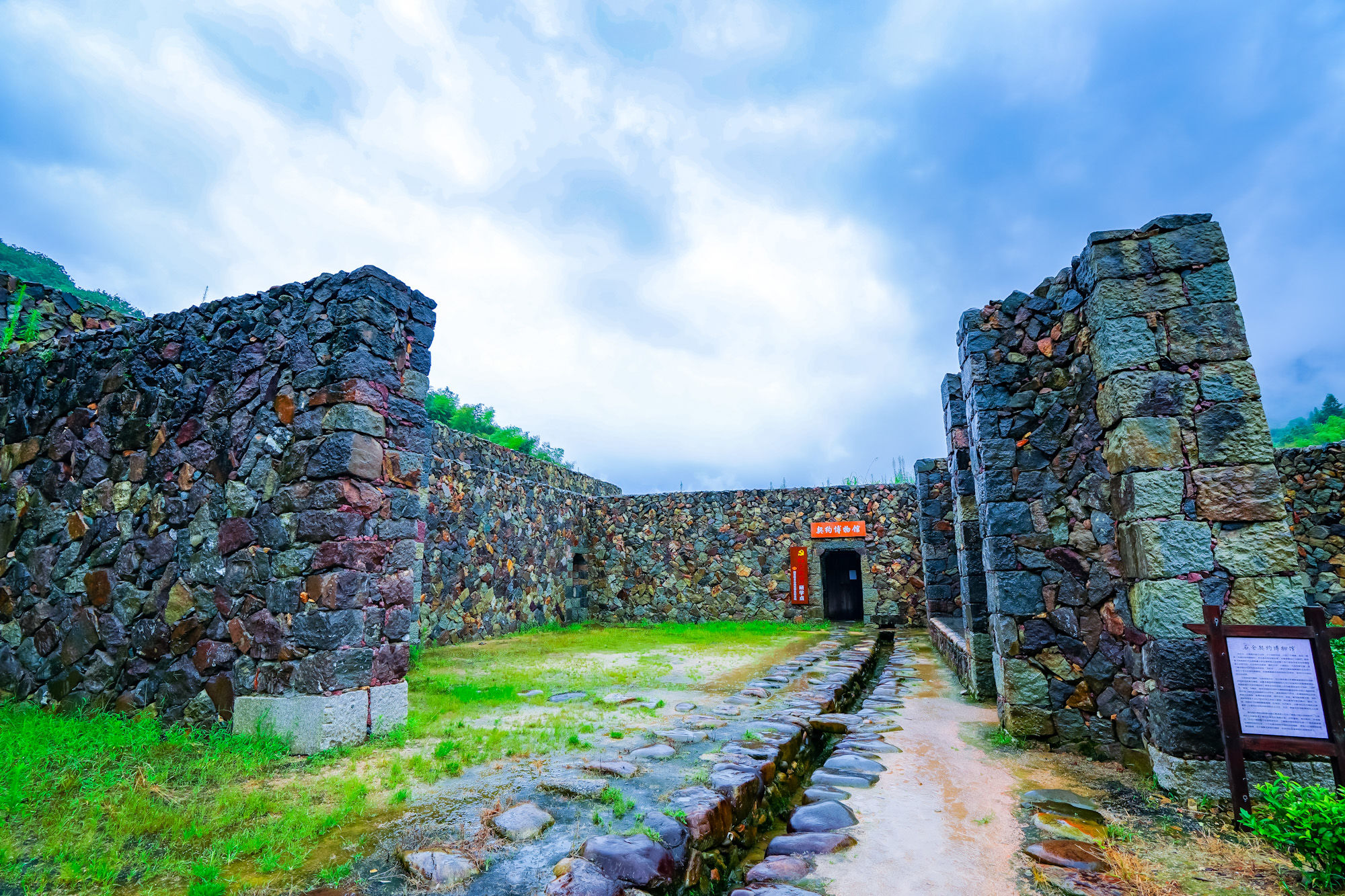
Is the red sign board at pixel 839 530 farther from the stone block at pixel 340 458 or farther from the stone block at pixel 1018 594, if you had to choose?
the stone block at pixel 340 458

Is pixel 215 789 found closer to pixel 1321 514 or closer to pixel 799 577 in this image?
pixel 1321 514

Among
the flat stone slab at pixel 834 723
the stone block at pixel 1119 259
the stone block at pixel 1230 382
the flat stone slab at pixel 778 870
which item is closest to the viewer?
the flat stone slab at pixel 778 870

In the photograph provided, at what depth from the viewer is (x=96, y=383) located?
5.02 meters

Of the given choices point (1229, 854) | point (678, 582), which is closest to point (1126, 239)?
point (1229, 854)

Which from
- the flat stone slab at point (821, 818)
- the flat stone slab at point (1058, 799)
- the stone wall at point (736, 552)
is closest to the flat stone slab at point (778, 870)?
the flat stone slab at point (821, 818)

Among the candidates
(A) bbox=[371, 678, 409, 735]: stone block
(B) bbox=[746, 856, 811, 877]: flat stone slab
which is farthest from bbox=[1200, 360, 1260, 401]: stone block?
(A) bbox=[371, 678, 409, 735]: stone block

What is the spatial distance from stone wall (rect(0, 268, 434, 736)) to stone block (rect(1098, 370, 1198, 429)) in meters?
4.38

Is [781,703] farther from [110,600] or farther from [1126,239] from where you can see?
[110,600]

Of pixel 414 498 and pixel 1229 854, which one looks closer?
pixel 1229 854

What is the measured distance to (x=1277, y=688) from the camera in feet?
9.37

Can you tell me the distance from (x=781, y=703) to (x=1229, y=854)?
313cm

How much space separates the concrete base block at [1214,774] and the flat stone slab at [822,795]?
1540mm

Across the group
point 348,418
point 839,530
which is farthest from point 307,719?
point 839,530

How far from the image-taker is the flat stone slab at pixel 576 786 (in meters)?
3.02
